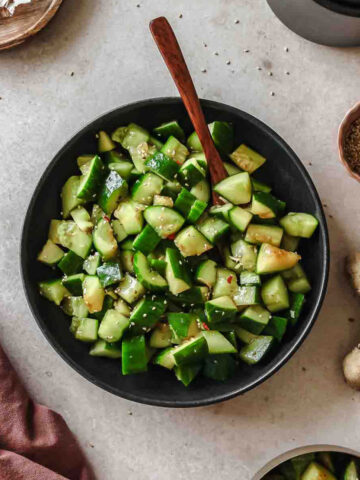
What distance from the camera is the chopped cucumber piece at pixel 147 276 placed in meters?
1.92

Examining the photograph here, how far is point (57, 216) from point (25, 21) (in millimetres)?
707

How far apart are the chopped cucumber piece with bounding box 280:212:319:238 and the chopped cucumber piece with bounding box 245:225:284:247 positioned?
59 mm

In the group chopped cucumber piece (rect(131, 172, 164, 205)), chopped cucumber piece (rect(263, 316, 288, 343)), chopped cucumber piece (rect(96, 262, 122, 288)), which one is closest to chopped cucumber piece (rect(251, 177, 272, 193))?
chopped cucumber piece (rect(131, 172, 164, 205))

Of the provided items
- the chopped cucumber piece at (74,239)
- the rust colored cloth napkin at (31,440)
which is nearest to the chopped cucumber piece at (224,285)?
the chopped cucumber piece at (74,239)

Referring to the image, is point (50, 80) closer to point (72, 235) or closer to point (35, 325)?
point (72, 235)

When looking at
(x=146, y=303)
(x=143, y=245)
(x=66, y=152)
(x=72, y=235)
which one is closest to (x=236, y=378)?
(x=146, y=303)

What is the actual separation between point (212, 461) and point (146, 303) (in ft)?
2.27

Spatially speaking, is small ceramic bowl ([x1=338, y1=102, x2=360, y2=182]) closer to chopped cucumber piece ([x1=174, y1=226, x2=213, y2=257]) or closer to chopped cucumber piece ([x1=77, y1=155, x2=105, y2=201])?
chopped cucumber piece ([x1=174, y1=226, x2=213, y2=257])

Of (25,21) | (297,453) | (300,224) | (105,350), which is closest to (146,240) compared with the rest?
(105,350)

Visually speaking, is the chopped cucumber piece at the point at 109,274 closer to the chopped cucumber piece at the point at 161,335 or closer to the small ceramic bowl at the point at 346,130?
the chopped cucumber piece at the point at 161,335

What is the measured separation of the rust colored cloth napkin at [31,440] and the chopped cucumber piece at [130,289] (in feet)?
1.76

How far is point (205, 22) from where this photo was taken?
7.27 feet

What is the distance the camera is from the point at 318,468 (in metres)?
1.98

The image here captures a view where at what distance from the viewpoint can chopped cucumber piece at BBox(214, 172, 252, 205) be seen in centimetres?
195
